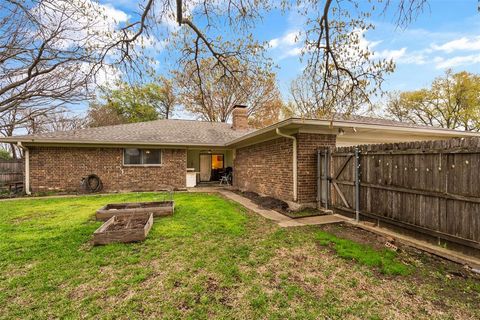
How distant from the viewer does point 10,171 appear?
11633mm

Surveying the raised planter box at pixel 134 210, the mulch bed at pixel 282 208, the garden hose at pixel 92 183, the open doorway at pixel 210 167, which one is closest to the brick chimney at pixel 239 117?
the open doorway at pixel 210 167

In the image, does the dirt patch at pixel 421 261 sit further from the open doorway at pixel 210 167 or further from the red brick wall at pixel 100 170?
the open doorway at pixel 210 167

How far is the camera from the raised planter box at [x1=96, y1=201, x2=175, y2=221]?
5.78 m

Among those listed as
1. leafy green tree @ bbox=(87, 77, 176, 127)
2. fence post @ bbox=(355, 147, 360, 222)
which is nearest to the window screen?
fence post @ bbox=(355, 147, 360, 222)

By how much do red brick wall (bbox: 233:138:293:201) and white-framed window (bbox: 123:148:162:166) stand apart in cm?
434

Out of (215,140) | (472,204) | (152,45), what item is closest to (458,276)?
(472,204)

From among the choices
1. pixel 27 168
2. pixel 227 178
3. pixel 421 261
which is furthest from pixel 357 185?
pixel 27 168

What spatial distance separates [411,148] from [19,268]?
669cm

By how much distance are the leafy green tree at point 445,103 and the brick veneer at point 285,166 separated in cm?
2373

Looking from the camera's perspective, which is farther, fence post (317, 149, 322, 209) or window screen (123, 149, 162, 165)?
window screen (123, 149, 162, 165)

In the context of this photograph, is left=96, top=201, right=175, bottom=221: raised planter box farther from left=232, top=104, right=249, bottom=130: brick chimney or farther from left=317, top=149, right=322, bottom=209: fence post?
left=232, top=104, right=249, bottom=130: brick chimney

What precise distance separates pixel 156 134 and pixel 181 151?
1.64m

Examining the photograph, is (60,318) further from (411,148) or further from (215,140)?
(215,140)

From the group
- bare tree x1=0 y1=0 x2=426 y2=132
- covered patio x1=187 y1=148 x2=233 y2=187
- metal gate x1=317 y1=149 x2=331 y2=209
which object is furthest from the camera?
covered patio x1=187 y1=148 x2=233 y2=187
